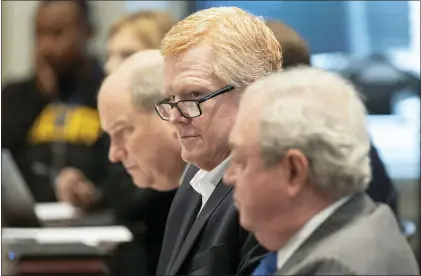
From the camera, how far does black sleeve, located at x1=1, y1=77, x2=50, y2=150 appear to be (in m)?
2.57

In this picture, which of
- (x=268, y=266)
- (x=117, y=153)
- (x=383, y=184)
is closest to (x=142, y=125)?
(x=117, y=153)

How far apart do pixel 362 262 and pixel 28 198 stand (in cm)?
164

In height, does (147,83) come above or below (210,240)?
above

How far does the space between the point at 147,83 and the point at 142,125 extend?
10cm

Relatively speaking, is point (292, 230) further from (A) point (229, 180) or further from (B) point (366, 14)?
(B) point (366, 14)

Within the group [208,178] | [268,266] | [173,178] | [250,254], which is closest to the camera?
[268,266]

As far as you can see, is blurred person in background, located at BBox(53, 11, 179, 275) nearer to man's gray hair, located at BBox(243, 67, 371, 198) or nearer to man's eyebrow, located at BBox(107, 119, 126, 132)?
man's eyebrow, located at BBox(107, 119, 126, 132)

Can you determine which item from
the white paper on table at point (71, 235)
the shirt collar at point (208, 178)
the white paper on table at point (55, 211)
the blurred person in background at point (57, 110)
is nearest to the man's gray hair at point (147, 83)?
the shirt collar at point (208, 178)

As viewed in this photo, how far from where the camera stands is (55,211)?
2.62 metres

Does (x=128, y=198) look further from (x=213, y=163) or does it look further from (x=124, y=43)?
(x=213, y=163)

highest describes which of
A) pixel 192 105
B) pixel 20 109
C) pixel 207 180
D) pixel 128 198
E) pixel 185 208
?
pixel 192 105

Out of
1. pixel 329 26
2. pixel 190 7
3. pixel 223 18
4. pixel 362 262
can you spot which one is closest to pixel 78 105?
pixel 190 7

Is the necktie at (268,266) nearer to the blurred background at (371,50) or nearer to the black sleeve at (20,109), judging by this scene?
the blurred background at (371,50)

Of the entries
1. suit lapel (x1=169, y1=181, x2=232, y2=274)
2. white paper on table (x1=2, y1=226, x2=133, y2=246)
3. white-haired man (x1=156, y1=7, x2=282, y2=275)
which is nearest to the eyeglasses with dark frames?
white-haired man (x1=156, y1=7, x2=282, y2=275)
